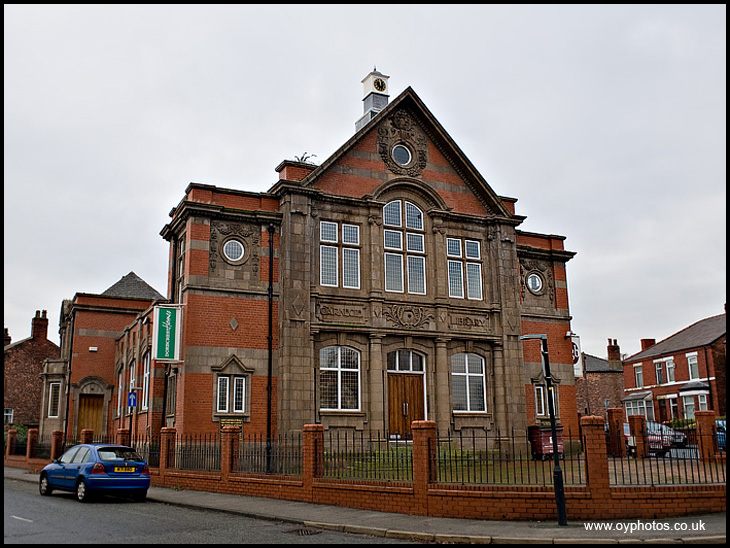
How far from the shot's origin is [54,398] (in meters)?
34.3

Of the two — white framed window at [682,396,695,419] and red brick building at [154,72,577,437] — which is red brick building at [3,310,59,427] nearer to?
red brick building at [154,72,577,437]

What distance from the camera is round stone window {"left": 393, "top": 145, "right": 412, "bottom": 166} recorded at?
2731 cm

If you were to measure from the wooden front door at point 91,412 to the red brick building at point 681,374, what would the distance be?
37603mm

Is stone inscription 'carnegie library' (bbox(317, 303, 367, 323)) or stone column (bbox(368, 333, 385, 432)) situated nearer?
stone column (bbox(368, 333, 385, 432))

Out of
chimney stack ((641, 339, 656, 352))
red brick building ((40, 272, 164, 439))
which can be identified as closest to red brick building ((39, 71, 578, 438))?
red brick building ((40, 272, 164, 439))

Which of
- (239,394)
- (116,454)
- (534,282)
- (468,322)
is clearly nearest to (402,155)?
(468,322)

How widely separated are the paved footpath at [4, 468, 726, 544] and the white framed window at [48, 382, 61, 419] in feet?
72.0

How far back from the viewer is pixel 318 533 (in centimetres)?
1255

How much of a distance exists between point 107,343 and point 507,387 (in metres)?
19.4

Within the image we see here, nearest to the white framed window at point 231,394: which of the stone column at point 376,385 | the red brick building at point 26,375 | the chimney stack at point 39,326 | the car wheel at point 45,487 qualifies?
the stone column at point 376,385

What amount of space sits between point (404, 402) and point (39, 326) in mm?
33338

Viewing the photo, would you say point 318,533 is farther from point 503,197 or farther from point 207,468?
point 503,197

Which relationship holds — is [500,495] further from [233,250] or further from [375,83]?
[375,83]

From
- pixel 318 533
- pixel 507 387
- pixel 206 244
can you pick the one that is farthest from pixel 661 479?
pixel 206 244
